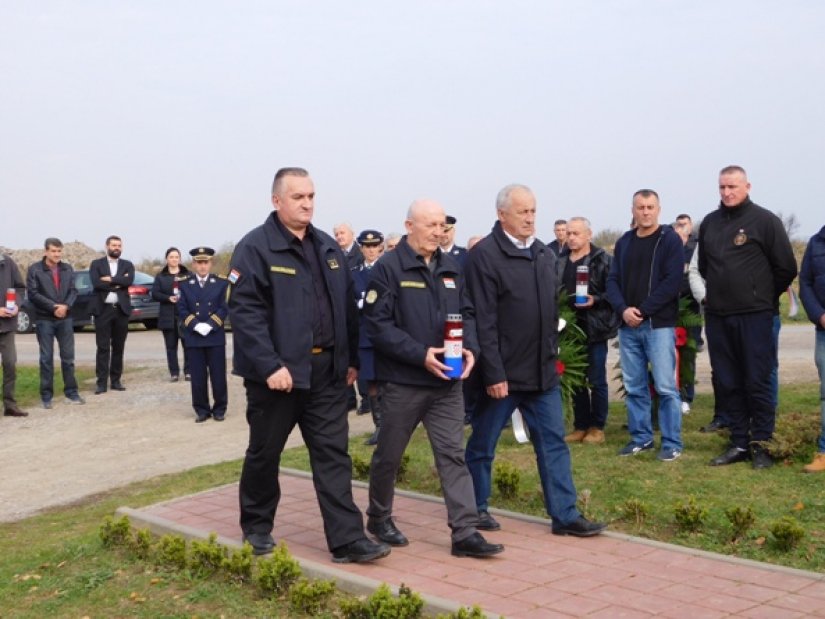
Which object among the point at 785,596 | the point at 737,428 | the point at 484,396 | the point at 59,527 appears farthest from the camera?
the point at 737,428

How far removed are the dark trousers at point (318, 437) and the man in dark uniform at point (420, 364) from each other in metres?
0.28

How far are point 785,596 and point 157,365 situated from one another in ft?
50.9

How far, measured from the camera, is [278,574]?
18.8ft

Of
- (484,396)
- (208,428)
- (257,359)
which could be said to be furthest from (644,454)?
(208,428)

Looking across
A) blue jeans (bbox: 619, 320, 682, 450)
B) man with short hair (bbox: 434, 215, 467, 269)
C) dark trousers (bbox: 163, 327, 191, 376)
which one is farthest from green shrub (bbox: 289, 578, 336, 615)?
dark trousers (bbox: 163, 327, 191, 376)

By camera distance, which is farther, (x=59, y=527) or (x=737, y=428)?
(x=737, y=428)

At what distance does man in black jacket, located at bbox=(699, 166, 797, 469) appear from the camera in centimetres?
841

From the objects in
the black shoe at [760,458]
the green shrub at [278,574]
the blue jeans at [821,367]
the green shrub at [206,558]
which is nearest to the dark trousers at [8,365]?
the green shrub at [206,558]

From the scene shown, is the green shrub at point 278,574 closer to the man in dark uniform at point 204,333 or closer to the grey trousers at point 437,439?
the grey trousers at point 437,439

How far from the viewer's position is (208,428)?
1255 cm

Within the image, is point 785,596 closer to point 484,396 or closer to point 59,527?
point 484,396

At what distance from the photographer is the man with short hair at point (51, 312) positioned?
14492mm

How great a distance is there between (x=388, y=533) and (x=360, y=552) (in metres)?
0.43

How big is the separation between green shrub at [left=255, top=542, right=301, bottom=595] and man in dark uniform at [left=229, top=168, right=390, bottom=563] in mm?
527
